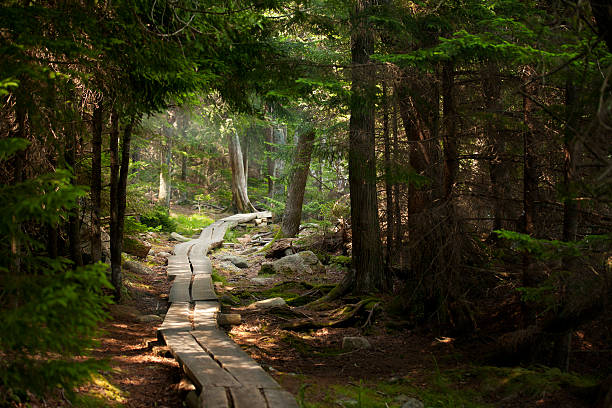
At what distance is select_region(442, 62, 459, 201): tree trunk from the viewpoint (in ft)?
26.1

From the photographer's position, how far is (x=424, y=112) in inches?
348

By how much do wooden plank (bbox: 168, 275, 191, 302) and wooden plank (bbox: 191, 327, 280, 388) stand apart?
7.13ft

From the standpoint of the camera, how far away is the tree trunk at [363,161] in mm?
7969

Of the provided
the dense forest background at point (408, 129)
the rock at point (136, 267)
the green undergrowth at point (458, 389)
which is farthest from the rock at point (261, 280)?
the green undergrowth at point (458, 389)

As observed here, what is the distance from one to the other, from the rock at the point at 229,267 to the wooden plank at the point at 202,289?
3.12 metres

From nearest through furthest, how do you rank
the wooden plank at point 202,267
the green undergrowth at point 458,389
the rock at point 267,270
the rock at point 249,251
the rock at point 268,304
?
1. the green undergrowth at point 458,389
2. the rock at point 268,304
3. the wooden plank at point 202,267
4. the rock at point 267,270
5. the rock at point 249,251

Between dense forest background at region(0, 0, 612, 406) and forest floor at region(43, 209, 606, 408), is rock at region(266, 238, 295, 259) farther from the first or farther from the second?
dense forest background at region(0, 0, 612, 406)

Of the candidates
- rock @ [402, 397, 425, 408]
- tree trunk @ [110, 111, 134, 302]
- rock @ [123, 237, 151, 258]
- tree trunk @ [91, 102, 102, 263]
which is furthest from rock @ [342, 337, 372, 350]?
rock @ [123, 237, 151, 258]

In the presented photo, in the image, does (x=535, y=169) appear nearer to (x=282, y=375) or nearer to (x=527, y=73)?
(x=527, y=73)

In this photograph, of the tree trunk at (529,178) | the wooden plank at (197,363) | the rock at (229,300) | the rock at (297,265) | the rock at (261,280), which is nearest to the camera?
the wooden plank at (197,363)

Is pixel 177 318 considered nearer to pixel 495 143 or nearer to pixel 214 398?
pixel 214 398

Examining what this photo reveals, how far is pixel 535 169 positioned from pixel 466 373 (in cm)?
325

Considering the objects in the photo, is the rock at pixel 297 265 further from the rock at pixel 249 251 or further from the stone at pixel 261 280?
the rock at pixel 249 251

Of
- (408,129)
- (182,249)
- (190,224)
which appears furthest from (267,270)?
(190,224)
